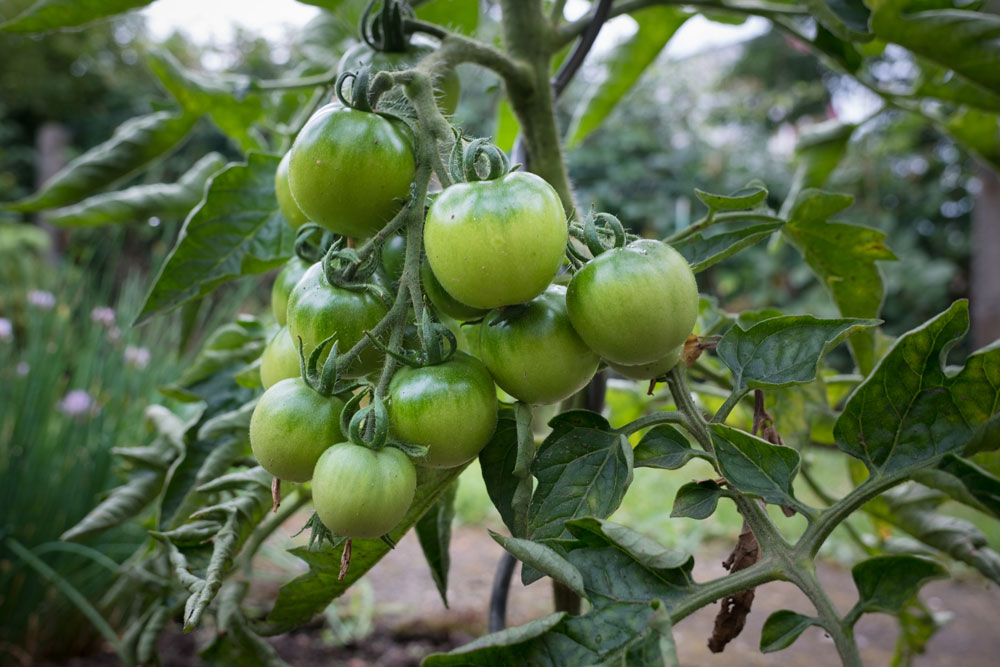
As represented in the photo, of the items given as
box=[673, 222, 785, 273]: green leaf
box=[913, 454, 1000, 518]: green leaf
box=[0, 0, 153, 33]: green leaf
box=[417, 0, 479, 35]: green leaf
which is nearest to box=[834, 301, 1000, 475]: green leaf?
box=[913, 454, 1000, 518]: green leaf

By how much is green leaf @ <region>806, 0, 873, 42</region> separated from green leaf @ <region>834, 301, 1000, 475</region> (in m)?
0.36

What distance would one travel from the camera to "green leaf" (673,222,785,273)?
0.50m

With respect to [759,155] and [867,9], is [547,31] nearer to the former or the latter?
[867,9]

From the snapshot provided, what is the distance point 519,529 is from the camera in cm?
43

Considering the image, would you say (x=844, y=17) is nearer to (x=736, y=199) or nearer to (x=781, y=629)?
(x=736, y=199)

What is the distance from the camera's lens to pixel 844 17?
0.69 m

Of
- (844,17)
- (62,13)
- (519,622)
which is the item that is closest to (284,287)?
(62,13)

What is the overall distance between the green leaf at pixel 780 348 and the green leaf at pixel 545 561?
0.16 meters

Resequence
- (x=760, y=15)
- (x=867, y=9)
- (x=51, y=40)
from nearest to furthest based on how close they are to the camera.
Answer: (x=867, y=9) < (x=760, y=15) < (x=51, y=40)

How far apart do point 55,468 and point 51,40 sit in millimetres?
8767

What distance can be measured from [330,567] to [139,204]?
0.55m

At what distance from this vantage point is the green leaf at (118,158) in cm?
75

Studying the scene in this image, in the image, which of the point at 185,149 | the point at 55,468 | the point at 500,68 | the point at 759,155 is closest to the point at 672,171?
the point at 759,155

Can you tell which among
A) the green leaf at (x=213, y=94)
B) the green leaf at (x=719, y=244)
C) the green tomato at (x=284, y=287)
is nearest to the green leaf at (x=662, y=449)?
the green leaf at (x=719, y=244)
